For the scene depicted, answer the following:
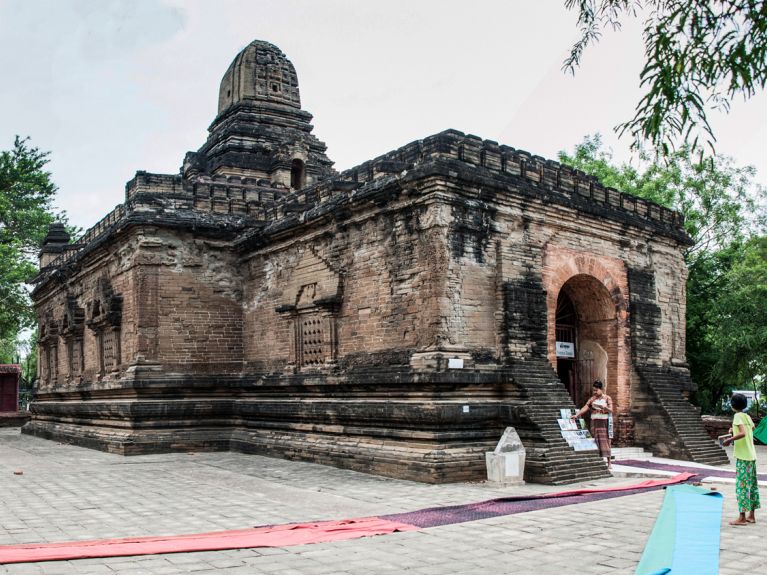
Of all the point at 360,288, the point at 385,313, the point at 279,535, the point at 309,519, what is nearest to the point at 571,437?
the point at 385,313

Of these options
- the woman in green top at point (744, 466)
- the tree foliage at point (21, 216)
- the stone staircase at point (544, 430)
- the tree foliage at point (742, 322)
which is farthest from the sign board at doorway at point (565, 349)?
the tree foliage at point (21, 216)

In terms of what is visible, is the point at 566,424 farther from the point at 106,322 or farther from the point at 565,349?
the point at 106,322

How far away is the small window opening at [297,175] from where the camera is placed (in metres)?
20.9

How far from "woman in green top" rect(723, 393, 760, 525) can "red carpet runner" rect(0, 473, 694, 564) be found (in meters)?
2.11

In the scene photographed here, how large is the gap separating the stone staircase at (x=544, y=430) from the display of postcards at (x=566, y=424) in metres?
0.10

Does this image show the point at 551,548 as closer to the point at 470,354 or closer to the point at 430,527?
the point at 430,527

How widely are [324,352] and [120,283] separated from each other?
5.92m

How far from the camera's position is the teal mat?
4.69m

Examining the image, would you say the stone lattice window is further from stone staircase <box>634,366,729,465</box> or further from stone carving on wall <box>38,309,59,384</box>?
stone carving on wall <box>38,309,59,384</box>

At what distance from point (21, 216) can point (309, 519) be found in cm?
2696

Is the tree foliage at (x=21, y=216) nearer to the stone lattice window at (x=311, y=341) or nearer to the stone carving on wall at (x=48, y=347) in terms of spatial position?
the stone carving on wall at (x=48, y=347)

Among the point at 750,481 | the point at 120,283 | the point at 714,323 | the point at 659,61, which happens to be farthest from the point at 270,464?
the point at 714,323

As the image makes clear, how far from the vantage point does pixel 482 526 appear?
8367 millimetres

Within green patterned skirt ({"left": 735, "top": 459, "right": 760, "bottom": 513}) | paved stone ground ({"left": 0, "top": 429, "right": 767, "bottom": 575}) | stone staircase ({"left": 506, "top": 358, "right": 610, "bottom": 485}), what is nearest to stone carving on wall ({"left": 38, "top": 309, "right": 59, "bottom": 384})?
paved stone ground ({"left": 0, "top": 429, "right": 767, "bottom": 575})
